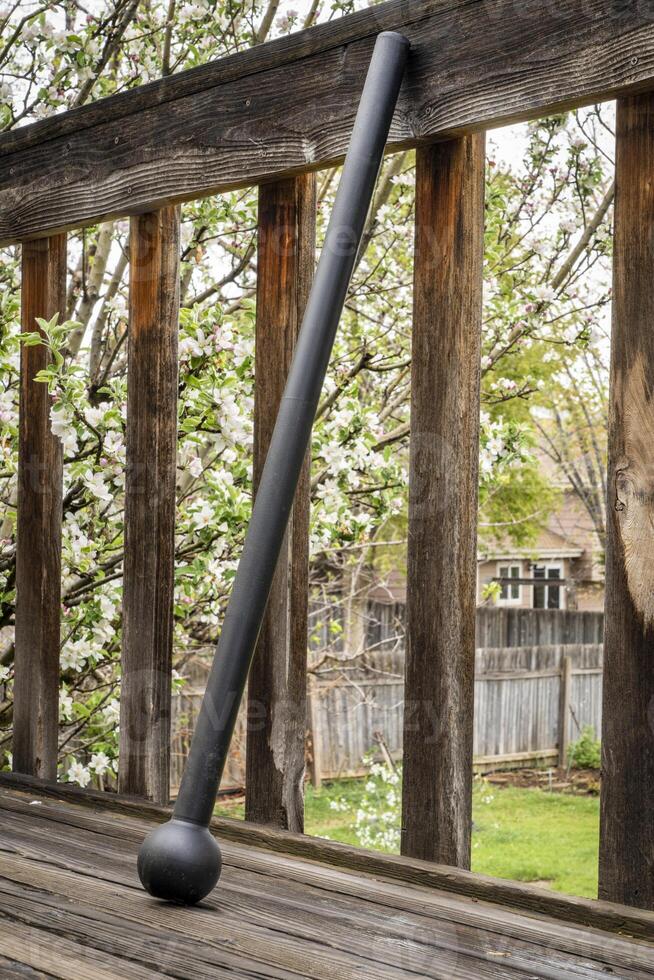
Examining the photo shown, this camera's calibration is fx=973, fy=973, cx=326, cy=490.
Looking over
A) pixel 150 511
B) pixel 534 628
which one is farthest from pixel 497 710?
pixel 150 511

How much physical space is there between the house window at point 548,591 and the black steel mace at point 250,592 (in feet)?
51.6

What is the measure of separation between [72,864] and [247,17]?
282 cm

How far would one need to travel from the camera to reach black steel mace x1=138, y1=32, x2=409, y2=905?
82 cm

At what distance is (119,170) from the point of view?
1257mm

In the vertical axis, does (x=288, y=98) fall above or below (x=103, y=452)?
above

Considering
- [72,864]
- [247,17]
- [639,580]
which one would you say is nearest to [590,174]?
[247,17]

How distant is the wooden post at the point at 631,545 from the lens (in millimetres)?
837

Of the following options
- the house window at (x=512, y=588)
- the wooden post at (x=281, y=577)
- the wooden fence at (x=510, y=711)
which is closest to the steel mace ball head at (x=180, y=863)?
the wooden post at (x=281, y=577)

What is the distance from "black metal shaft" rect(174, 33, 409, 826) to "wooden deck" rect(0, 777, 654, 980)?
3.9 inches

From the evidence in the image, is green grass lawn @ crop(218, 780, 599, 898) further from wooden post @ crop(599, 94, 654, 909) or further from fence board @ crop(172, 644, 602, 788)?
wooden post @ crop(599, 94, 654, 909)

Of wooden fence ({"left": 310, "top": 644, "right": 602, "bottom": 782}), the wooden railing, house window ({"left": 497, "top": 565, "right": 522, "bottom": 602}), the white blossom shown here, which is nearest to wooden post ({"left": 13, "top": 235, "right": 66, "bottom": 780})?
the wooden railing

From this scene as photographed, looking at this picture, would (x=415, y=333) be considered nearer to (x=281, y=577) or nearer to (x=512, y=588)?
(x=281, y=577)

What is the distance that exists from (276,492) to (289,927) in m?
0.36

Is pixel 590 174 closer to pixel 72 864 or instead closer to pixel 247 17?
pixel 247 17
